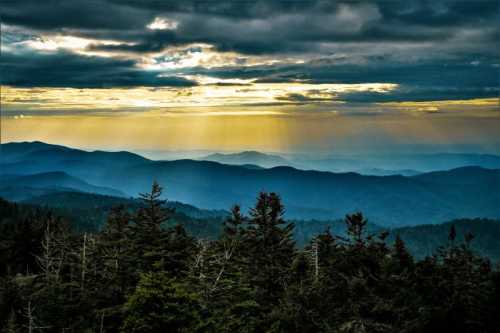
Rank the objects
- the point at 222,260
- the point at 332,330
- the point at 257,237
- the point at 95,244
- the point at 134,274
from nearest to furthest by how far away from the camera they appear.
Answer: the point at 332,330
the point at 222,260
the point at 134,274
the point at 257,237
the point at 95,244

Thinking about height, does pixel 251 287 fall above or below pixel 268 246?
below

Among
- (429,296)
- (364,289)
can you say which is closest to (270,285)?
(364,289)

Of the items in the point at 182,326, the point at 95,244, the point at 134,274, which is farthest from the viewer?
A: the point at 95,244

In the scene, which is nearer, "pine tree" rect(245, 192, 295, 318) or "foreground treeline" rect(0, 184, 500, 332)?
"foreground treeline" rect(0, 184, 500, 332)

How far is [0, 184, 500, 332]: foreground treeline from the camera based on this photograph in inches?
1314

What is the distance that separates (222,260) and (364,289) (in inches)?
371

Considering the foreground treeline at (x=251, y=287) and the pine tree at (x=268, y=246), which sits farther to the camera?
the pine tree at (x=268, y=246)

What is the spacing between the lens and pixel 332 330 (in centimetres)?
3144

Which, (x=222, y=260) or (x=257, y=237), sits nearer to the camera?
(x=222, y=260)

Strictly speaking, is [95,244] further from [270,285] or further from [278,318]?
[278,318]

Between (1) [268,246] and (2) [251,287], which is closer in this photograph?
(2) [251,287]

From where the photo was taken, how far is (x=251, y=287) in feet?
132

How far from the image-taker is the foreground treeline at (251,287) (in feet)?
109

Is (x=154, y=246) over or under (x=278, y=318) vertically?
over
